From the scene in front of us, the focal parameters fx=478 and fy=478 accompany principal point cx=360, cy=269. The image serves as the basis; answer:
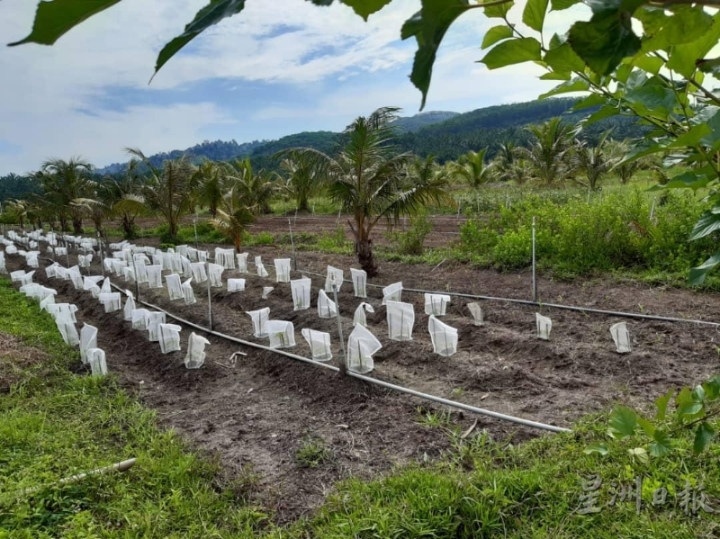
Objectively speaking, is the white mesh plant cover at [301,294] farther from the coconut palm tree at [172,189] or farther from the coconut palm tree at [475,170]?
the coconut palm tree at [475,170]

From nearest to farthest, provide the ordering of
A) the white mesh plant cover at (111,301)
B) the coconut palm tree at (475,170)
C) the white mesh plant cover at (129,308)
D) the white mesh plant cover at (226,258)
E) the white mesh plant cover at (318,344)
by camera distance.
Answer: the white mesh plant cover at (318,344), the white mesh plant cover at (129,308), the white mesh plant cover at (111,301), the white mesh plant cover at (226,258), the coconut palm tree at (475,170)

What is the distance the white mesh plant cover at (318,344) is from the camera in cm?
500

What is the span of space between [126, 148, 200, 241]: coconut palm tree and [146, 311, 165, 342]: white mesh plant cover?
8.68 meters

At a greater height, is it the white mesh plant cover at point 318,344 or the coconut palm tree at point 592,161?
the coconut palm tree at point 592,161

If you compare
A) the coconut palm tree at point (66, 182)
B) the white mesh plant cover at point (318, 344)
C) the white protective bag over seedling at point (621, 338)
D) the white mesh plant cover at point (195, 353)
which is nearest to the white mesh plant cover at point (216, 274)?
the white mesh plant cover at point (195, 353)

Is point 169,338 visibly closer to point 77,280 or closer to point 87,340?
point 87,340

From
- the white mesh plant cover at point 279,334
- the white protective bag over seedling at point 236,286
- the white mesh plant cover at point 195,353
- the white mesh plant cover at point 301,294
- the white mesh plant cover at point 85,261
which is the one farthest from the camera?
the white mesh plant cover at point 85,261

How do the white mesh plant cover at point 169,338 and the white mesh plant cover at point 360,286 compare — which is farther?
the white mesh plant cover at point 360,286

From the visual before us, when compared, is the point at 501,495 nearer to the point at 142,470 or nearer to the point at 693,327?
the point at 142,470

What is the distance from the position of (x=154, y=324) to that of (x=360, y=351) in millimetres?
3130

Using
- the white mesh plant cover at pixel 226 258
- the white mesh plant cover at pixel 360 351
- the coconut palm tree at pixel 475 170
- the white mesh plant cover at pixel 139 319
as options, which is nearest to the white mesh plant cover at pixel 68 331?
the white mesh plant cover at pixel 139 319

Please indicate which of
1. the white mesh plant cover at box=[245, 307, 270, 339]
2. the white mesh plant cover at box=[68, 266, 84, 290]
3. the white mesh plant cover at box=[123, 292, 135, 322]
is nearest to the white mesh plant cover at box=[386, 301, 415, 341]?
the white mesh plant cover at box=[245, 307, 270, 339]

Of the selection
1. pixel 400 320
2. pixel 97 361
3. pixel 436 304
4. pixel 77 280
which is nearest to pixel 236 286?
pixel 97 361

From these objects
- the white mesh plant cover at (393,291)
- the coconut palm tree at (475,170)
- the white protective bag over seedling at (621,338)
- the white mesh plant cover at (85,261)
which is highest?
the coconut palm tree at (475,170)
